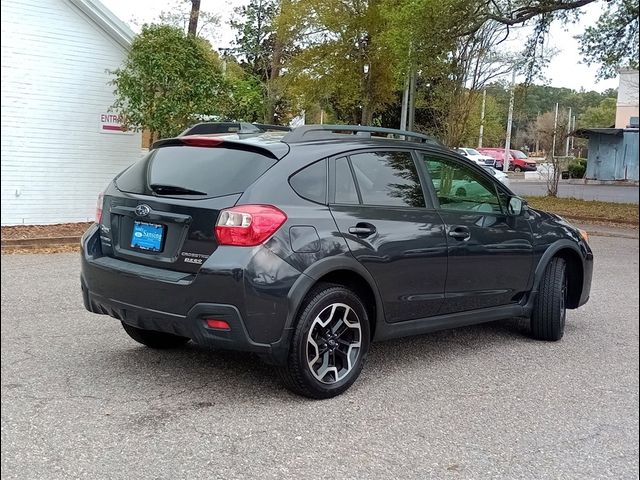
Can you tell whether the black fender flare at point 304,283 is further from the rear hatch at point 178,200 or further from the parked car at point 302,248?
the rear hatch at point 178,200

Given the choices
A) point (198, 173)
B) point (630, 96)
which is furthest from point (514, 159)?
point (630, 96)

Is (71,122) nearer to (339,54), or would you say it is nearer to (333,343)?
(333,343)

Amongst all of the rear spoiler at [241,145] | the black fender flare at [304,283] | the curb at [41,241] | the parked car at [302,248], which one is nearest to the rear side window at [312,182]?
the parked car at [302,248]

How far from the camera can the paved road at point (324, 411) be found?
127 inches

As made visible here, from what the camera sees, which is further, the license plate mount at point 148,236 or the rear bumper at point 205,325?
the license plate mount at point 148,236

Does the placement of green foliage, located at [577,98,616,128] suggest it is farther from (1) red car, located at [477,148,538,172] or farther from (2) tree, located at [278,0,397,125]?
(1) red car, located at [477,148,538,172]

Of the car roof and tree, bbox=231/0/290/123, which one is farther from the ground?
tree, bbox=231/0/290/123

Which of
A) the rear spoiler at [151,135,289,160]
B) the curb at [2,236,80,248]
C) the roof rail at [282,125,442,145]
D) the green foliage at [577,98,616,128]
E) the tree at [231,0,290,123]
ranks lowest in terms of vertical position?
the curb at [2,236,80,248]

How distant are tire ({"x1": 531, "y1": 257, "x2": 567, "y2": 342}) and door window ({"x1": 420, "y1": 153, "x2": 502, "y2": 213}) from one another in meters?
0.78

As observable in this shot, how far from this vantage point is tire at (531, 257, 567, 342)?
557cm

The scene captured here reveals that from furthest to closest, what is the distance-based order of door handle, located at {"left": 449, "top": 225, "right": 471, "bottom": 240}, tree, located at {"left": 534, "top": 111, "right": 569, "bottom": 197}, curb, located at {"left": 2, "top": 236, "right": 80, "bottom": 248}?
tree, located at {"left": 534, "top": 111, "right": 569, "bottom": 197} < curb, located at {"left": 2, "top": 236, "right": 80, "bottom": 248} < door handle, located at {"left": 449, "top": 225, "right": 471, "bottom": 240}

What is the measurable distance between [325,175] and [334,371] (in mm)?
1236

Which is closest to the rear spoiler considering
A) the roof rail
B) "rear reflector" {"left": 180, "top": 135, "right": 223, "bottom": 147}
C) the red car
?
"rear reflector" {"left": 180, "top": 135, "right": 223, "bottom": 147}

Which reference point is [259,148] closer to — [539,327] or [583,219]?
[539,327]
